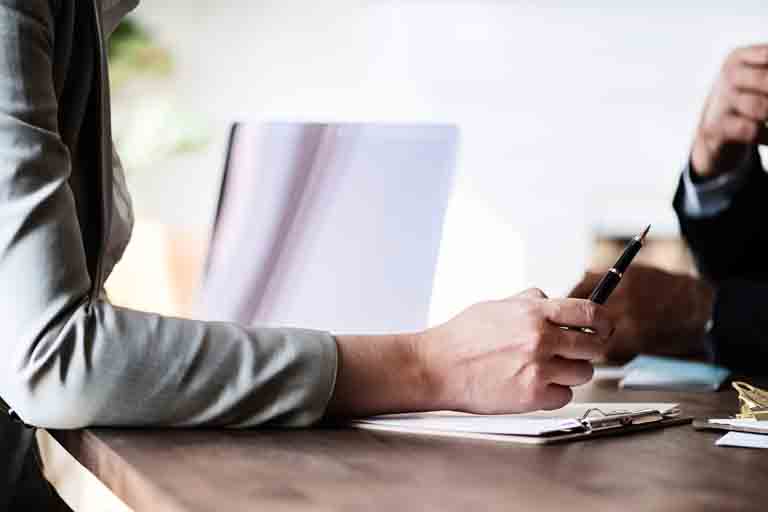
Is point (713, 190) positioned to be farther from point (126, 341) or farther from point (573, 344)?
point (126, 341)

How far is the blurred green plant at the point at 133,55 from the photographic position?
5.07 m

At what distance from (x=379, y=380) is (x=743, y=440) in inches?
11.1

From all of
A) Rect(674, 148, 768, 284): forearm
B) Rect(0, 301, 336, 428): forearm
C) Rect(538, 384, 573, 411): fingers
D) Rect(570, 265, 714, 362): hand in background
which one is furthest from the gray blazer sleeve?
Rect(674, 148, 768, 284): forearm

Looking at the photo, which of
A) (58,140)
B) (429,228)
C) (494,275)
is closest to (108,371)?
(58,140)

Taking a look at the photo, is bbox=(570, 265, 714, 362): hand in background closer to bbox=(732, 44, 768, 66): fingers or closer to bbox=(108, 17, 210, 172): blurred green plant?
bbox=(732, 44, 768, 66): fingers

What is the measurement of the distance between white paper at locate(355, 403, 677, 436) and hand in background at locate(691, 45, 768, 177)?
671 millimetres

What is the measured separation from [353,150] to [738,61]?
0.63 m

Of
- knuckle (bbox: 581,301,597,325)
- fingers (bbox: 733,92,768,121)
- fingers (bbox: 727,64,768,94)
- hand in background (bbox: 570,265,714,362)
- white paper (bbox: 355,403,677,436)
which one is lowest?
hand in background (bbox: 570,265,714,362)

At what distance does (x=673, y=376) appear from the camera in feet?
4.15

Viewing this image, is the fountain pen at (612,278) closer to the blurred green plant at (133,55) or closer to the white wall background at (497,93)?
the blurred green plant at (133,55)

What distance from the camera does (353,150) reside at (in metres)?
1.16

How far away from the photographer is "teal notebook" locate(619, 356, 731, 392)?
48.5 inches

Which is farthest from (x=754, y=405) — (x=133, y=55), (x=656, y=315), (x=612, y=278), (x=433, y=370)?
(x=133, y=55)

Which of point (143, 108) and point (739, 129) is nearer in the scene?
point (739, 129)
